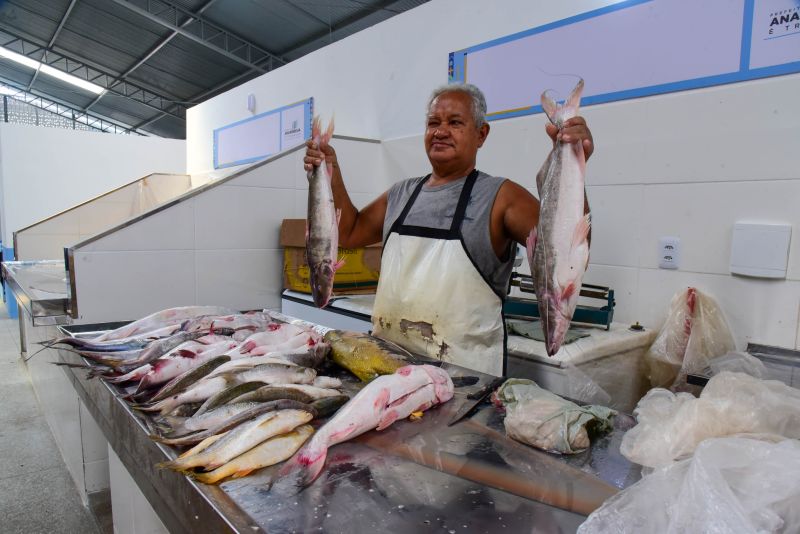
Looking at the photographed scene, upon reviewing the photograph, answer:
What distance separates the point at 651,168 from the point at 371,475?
2340mm

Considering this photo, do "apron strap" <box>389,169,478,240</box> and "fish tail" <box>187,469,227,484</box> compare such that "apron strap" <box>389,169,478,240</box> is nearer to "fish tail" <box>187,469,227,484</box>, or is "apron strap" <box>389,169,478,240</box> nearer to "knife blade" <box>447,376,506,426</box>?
"knife blade" <box>447,376,506,426</box>

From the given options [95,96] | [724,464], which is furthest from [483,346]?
[95,96]

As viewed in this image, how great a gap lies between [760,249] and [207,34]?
1085 cm

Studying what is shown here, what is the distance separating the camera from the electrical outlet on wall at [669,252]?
2607 mm

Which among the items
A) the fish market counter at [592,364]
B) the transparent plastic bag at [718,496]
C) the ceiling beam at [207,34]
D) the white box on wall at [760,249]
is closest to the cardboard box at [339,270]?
the fish market counter at [592,364]

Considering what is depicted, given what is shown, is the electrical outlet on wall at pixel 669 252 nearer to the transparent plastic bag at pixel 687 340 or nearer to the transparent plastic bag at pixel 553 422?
the transparent plastic bag at pixel 687 340

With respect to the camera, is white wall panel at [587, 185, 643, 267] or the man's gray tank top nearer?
the man's gray tank top

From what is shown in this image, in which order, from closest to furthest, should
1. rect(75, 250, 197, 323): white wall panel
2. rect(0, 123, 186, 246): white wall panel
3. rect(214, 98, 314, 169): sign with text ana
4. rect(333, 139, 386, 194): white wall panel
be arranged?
rect(75, 250, 197, 323): white wall panel, rect(333, 139, 386, 194): white wall panel, rect(214, 98, 314, 169): sign with text ana, rect(0, 123, 186, 246): white wall panel

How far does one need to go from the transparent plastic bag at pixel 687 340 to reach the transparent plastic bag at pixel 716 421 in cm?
127

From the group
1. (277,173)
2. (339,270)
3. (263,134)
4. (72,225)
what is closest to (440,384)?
(339,270)

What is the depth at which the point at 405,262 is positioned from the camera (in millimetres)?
2225

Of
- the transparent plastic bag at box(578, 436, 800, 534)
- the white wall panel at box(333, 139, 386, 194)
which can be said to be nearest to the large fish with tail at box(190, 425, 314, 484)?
the transparent plastic bag at box(578, 436, 800, 534)

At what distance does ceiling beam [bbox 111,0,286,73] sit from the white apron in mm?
9430

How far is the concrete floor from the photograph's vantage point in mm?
2736
